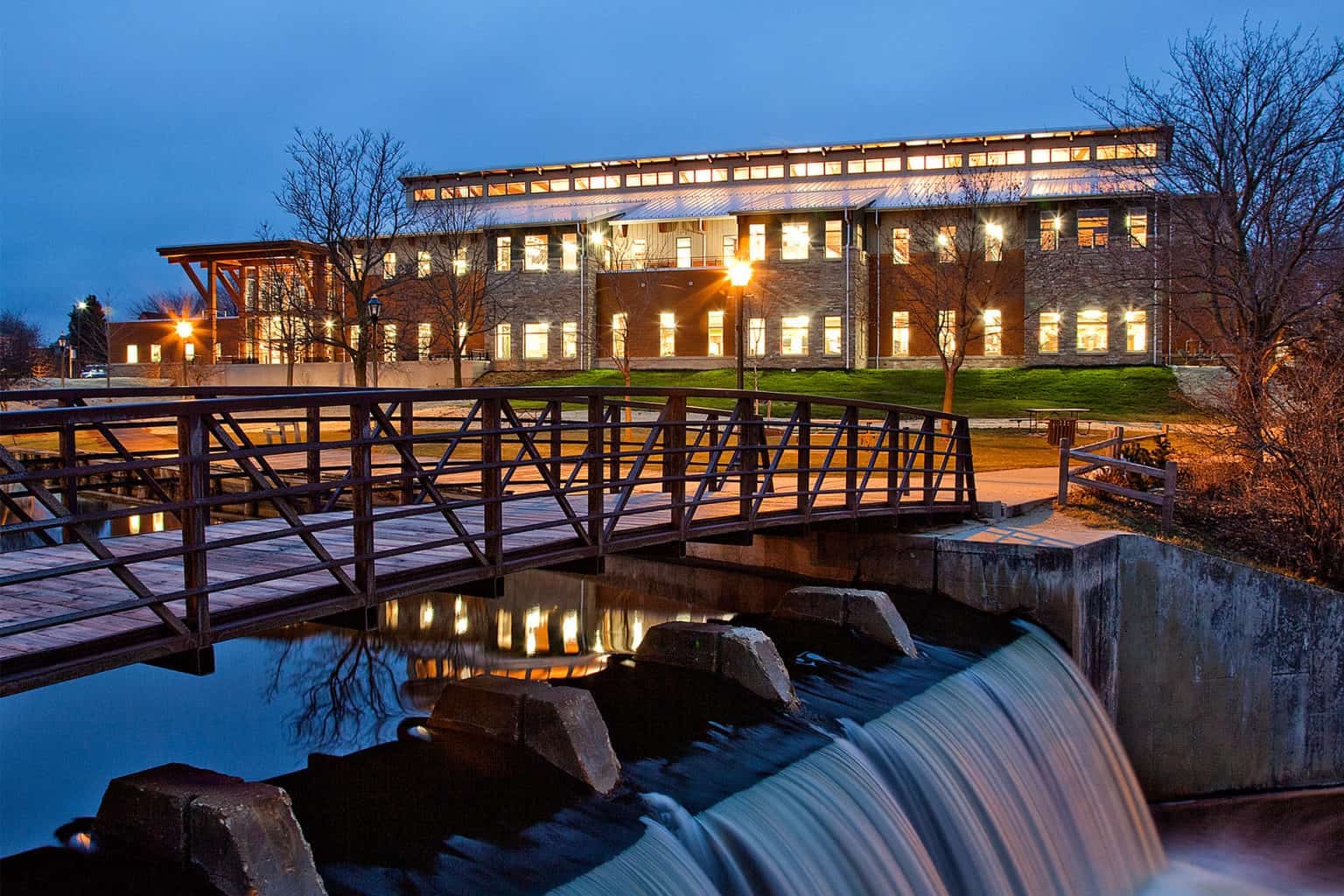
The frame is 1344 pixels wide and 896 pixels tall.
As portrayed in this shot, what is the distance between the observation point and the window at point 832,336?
51469 mm

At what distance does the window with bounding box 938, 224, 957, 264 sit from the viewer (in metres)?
43.4

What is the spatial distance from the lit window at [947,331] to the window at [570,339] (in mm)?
17701

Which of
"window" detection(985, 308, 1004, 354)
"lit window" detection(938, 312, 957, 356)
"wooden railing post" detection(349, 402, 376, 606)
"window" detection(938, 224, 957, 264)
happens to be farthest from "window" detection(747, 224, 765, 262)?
"wooden railing post" detection(349, 402, 376, 606)

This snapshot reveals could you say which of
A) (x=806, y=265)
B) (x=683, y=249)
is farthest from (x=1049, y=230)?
(x=683, y=249)

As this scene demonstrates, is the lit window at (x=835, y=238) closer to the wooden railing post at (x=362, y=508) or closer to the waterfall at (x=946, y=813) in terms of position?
the waterfall at (x=946, y=813)

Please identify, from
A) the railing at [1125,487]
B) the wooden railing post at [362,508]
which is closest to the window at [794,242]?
the railing at [1125,487]

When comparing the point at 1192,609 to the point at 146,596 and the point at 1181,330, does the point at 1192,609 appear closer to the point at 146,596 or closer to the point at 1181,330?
the point at 146,596

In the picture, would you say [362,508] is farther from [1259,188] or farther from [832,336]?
[832,336]

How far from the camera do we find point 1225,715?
15078 mm

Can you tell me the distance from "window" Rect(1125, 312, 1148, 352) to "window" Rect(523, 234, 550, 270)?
27.1 m

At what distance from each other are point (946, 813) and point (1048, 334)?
4391 centimetres

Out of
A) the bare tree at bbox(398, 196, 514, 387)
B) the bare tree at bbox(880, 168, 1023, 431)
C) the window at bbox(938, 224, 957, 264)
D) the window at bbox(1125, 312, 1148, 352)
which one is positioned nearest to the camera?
the bare tree at bbox(880, 168, 1023, 431)

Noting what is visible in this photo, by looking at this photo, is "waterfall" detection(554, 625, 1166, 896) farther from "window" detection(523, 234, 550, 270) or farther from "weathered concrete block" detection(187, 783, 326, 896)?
"window" detection(523, 234, 550, 270)

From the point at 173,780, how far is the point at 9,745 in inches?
158
